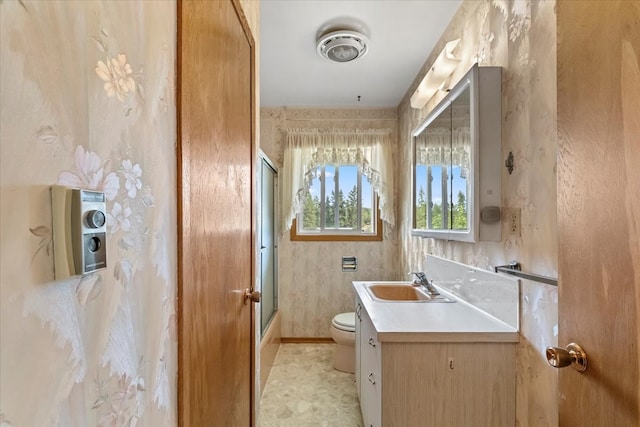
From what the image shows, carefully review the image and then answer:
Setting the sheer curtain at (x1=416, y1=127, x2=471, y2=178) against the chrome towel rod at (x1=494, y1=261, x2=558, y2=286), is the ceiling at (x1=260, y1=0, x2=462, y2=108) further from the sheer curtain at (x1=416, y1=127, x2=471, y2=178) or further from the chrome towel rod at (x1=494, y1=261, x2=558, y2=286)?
the chrome towel rod at (x1=494, y1=261, x2=558, y2=286)

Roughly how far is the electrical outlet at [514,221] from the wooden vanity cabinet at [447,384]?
0.46 meters

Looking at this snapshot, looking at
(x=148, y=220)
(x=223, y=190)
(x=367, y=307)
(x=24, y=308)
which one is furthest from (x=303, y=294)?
(x=24, y=308)

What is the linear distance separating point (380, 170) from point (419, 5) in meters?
1.58

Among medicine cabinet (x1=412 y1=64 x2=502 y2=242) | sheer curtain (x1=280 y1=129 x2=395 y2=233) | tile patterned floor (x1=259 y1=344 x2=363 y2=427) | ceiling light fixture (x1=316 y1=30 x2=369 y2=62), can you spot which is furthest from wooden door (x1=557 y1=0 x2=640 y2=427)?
sheer curtain (x1=280 y1=129 x2=395 y2=233)

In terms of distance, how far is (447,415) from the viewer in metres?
1.27

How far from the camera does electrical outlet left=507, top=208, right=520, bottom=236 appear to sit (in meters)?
1.28

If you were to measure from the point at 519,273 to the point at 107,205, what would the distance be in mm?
1318

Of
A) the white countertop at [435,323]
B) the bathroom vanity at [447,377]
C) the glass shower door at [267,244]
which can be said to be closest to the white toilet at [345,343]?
the glass shower door at [267,244]

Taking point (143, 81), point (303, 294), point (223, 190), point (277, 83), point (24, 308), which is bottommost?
point (303, 294)

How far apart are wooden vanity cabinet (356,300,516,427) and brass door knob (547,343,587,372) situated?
522 millimetres

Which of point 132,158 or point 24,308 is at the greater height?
point 132,158

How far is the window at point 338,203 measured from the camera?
3361mm

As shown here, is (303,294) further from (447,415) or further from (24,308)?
(24,308)

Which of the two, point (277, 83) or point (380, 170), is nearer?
point (277, 83)
